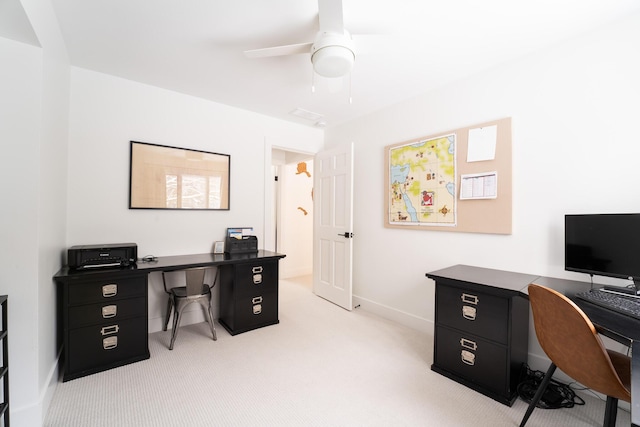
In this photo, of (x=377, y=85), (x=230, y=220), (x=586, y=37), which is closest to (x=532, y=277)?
(x=586, y=37)

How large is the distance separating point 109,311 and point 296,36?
2532 mm

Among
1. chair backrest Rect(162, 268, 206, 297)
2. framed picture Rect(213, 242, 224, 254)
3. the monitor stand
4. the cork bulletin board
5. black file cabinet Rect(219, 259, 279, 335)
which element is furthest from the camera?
framed picture Rect(213, 242, 224, 254)

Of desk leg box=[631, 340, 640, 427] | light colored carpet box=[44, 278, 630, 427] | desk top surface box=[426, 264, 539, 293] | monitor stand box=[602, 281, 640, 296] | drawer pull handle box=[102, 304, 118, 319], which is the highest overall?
monitor stand box=[602, 281, 640, 296]

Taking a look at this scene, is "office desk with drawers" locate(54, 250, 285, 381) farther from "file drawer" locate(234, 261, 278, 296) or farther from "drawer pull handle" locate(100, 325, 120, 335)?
"file drawer" locate(234, 261, 278, 296)

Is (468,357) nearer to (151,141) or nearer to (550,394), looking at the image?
(550,394)

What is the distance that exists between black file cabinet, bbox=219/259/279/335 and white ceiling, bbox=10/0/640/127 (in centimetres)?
187

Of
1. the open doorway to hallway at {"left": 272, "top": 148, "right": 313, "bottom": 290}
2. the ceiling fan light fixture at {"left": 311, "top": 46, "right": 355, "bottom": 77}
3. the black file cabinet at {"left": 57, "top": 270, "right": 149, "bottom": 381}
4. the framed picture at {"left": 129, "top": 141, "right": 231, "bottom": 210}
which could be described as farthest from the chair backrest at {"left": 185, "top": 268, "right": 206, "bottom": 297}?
the open doorway to hallway at {"left": 272, "top": 148, "right": 313, "bottom": 290}

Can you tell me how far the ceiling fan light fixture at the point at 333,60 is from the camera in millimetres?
1731

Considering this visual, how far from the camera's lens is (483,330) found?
1.88m

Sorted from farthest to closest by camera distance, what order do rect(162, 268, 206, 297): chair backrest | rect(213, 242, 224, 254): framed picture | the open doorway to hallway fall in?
the open doorway to hallway < rect(213, 242, 224, 254): framed picture < rect(162, 268, 206, 297): chair backrest

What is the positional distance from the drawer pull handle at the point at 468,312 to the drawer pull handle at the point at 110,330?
267 cm

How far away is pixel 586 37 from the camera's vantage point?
190 cm

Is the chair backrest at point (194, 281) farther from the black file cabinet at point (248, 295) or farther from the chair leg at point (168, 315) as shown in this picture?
the chair leg at point (168, 315)

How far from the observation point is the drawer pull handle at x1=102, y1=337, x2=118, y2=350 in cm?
209
